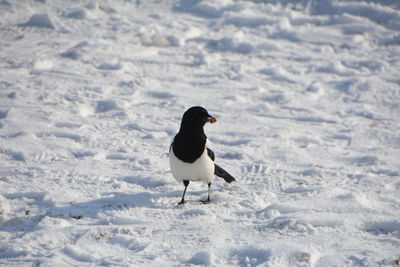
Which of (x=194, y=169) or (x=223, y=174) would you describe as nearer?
(x=194, y=169)

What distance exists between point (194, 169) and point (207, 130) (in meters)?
1.61

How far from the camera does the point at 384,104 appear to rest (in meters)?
5.86

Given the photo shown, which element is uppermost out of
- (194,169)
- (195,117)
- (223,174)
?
(195,117)

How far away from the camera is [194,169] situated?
367 cm

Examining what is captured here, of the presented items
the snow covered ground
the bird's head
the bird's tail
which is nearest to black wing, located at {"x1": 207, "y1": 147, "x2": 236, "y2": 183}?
the bird's tail

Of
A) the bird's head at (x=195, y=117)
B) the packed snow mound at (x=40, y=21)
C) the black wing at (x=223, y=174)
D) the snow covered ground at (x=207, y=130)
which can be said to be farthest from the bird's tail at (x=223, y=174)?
the packed snow mound at (x=40, y=21)

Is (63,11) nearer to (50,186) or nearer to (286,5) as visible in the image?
(286,5)

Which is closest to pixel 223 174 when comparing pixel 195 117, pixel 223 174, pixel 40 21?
pixel 223 174

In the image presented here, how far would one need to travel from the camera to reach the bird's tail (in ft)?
13.2

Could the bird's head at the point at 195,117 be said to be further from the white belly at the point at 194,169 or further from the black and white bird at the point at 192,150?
the white belly at the point at 194,169

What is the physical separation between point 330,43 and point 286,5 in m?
1.68

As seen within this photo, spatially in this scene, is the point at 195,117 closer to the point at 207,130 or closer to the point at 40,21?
the point at 207,130

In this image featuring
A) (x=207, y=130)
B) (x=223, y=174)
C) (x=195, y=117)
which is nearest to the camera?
(x=195, y=117)

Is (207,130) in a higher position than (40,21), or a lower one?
lower
